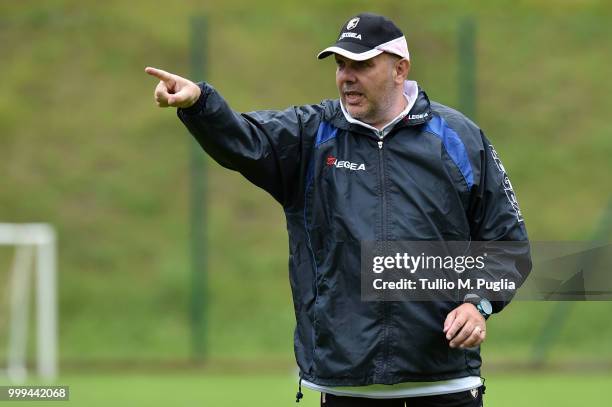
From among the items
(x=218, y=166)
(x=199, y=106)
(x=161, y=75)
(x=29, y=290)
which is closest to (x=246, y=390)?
(x=218, y=166)

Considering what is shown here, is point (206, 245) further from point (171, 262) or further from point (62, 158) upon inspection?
point (62, 158)

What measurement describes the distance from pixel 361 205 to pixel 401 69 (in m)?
0.64

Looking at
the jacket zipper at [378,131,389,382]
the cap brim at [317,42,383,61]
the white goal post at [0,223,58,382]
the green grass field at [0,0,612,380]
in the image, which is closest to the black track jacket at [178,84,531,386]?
the jacket zipper at [378,131,389,382]

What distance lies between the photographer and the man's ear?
453 centimetres

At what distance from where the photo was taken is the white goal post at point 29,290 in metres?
12.1

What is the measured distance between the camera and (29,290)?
12898 millimetres

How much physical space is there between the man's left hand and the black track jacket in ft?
0.29

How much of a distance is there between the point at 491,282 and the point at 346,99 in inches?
35.7

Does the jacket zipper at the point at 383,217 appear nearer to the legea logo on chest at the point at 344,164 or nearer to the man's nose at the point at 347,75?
the legea logo on chest at the point at 344,164

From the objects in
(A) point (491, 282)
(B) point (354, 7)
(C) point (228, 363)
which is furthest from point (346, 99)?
A: (B) point (354, 7)

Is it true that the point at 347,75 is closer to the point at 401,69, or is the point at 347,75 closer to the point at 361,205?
the point at 401,69

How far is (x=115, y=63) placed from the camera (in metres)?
14.2

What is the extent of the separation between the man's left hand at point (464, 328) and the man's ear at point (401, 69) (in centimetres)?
97

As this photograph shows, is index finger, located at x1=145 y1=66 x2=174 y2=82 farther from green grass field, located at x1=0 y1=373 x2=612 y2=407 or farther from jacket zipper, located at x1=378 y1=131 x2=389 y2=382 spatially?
green grass field, located at x1=0 y1=373 x2=612 y2=407
